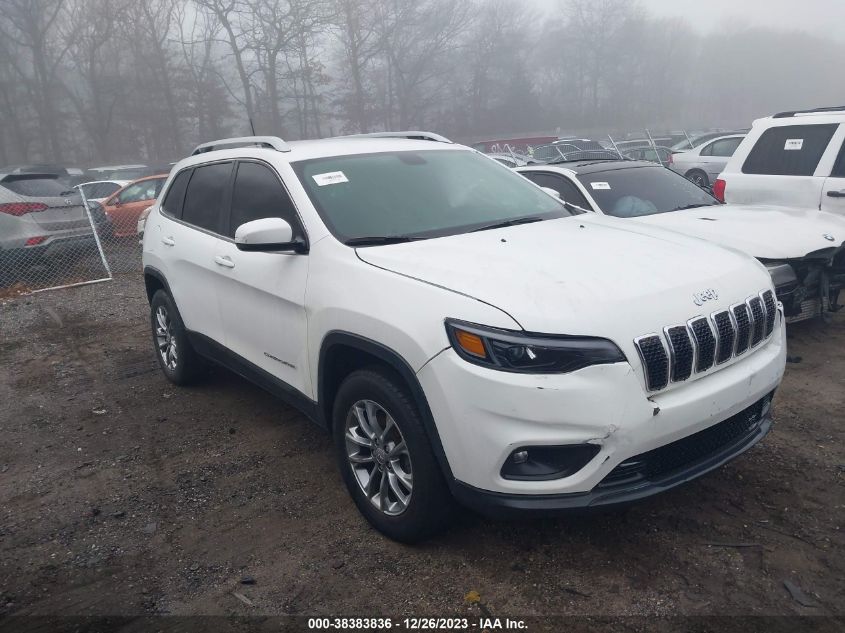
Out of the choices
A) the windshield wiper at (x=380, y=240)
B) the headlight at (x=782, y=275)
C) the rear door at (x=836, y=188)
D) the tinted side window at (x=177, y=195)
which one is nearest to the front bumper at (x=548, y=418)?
the windshield wiper at (x=380, y=240)

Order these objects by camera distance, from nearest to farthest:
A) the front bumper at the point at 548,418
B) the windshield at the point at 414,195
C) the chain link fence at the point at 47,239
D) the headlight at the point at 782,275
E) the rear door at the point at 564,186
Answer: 1. the front bumper at the point at 548,418
2. the windshield at the point at 414,195
3. the headlight at the point at 782,275
4. the rear door at the point at 564,186
5. the chain link fence at the point at 47,239

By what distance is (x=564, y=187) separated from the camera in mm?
6398

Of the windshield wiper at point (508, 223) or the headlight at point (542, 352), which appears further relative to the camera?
the windshield wiper at point (508, 223)

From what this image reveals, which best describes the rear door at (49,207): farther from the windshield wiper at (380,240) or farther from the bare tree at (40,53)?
the bare tree at (40,53)

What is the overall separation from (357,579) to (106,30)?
47.1m

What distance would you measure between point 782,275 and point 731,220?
75 centimetres

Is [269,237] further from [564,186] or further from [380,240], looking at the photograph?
[564,186]

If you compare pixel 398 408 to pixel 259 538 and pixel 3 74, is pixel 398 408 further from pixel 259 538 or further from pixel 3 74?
pixel 3 74

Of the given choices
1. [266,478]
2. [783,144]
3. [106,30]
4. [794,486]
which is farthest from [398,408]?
[106,30]

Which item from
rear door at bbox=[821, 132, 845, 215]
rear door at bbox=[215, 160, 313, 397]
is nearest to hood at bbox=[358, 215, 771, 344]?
rear door at bbox=[215, 160, 313, 397]

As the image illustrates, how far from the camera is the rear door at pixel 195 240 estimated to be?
450 cm

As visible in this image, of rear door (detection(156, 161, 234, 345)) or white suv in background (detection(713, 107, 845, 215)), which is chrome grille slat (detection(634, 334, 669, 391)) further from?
white suv in background (detection(713, 107, 845, 215))

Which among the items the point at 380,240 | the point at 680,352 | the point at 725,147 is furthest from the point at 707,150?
the point at 680,352

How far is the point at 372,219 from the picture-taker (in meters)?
3.57
